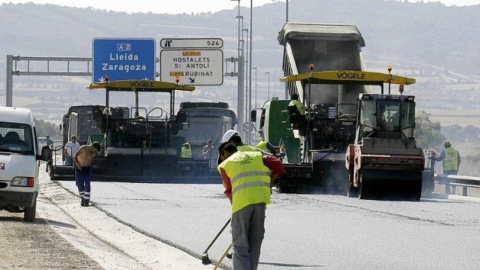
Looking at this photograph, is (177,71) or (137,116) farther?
(177,71)

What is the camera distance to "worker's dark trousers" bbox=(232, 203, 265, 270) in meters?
13.1

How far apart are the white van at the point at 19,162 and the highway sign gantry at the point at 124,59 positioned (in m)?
27.9

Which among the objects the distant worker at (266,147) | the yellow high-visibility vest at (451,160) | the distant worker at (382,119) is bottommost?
the yellow high-visibility vest at (451,160)

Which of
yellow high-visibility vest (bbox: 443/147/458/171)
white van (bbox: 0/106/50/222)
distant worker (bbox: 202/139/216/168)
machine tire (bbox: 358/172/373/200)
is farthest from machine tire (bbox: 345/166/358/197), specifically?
distant worker (bbox: 202/139/216/168)

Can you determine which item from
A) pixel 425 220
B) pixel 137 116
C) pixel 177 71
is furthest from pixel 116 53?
pixel 425 220

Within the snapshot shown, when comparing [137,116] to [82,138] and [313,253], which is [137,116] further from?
[313,253]

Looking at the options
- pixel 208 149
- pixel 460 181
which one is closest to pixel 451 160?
pixel 460 181

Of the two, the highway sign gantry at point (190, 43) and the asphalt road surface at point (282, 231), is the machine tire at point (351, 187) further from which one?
the highway sign gantry at point (190, 43)

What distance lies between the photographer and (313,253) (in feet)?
57.1

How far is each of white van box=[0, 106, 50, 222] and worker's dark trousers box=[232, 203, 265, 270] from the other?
9.64 meters

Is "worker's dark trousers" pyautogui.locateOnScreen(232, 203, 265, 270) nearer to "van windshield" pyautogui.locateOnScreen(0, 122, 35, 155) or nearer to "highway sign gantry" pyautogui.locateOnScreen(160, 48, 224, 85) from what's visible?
"van windshield" pyautogui.locateOnScreen(0, 122, 35, 155)

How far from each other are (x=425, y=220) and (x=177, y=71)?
30.9 m

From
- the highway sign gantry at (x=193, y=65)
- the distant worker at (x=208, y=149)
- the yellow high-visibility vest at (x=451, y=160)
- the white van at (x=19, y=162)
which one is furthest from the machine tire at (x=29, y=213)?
the highway sign gantry at (x=193, y=65)

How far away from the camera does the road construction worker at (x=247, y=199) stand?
13164mm
